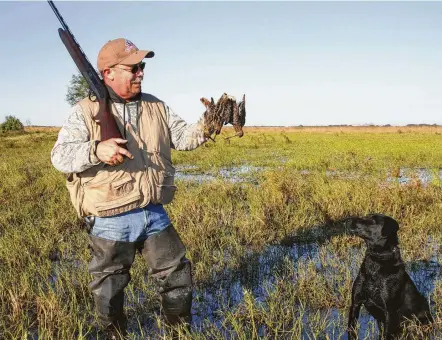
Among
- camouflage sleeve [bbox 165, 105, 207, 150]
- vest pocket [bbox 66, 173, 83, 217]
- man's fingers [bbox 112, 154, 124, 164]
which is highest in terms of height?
camouflage sleeve [bbox 165, 105, 207, 150]

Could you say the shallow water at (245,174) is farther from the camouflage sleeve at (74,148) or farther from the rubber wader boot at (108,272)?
the camouflage sleeve at (74,148)

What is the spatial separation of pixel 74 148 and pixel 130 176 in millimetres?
399

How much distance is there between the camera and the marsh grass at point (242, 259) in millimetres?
3104

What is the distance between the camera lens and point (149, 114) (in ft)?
9.21

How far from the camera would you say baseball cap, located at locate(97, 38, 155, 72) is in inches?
Answer: 103

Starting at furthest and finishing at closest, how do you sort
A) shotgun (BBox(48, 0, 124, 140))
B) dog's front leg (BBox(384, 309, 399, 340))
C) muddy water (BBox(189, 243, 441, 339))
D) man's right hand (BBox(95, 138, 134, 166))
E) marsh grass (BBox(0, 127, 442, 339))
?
muddy water (BBox(189, 243, 441, 339)), marsh grass (BBox(0, 127, 442, 339)), dog's front leg (BBox(384, 309, 399, 340)), shotgun (BBox(48, 0, 124, 140)), man's right hand (BBox(95, 138, 134, 166))

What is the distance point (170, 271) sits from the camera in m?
2.79

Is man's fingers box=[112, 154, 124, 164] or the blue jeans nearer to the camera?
man's fingers box=[112, 154, 124, 164]

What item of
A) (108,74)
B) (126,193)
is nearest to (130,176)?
(126,193)

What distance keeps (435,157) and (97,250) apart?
14.5m

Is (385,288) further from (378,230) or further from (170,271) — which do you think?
(170,271)

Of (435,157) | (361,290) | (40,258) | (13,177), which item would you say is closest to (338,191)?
(361,290)

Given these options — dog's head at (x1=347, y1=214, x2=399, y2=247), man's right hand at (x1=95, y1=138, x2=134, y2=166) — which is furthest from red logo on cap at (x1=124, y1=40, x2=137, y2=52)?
dog's head at (x1=347, y1=214, x2=399, y2=247)

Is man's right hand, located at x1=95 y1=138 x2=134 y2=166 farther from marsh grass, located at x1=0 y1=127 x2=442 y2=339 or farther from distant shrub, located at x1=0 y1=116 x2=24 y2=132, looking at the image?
distant shrub, located at x1=0 y1=116 x2=24 y2=132
